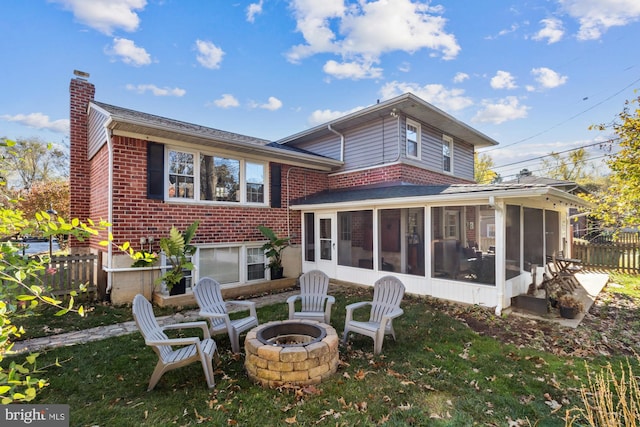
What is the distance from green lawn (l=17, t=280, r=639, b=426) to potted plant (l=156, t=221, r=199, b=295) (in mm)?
2217

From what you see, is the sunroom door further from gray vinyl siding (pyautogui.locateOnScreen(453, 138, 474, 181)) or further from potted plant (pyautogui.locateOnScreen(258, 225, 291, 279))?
gray vinyl siding (pyautogui.locateOnScreen(453, 138, 474, 181))

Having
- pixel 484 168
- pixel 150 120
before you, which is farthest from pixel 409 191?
pixel 484 168

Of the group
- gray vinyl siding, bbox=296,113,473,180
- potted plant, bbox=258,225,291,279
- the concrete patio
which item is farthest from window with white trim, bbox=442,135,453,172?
potted plant, bbox=258,225,291,279

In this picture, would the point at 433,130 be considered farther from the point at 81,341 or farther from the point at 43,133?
the point at 43,133

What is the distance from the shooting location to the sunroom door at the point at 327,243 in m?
9.50

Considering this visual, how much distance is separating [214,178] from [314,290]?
15.1 feet

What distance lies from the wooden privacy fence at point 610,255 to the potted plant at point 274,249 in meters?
11.2

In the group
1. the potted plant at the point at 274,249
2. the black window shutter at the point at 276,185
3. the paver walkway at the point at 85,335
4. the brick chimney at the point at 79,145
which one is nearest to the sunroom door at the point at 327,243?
the potted plant at the point at 274,249

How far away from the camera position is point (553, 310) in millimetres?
6496

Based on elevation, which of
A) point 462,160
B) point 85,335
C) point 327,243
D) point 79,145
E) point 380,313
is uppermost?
point 462,160

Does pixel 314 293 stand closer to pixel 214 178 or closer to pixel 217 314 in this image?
pixel 217 314

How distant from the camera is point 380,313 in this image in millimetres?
5180

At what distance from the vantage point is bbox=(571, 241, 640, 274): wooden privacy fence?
34.8 ft

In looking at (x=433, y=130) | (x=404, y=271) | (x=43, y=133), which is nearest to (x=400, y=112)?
(x=433, y=130)
